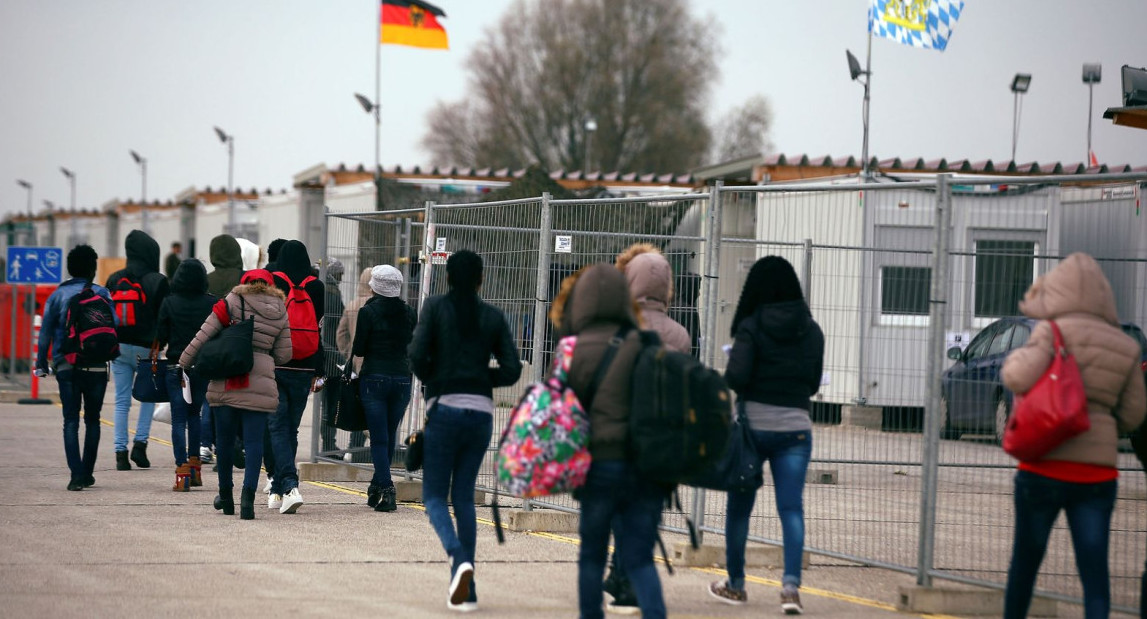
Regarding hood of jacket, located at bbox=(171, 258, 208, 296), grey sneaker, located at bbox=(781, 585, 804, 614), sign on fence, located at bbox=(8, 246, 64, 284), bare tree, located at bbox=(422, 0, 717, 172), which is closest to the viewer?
grey sneaker, located at bbox=(781, 585, 804, 614)

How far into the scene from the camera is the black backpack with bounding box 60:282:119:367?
1158 cm

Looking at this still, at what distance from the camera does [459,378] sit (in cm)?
764

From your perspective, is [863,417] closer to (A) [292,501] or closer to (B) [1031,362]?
(B) [1031,362]

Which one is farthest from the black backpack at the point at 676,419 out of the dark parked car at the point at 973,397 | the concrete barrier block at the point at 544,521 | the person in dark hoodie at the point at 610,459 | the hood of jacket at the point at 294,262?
the hood of jacket at the point at 294,262

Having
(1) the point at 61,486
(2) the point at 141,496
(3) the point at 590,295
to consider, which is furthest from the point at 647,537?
(1) the point at 61,486

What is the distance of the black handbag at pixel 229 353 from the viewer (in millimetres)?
10062

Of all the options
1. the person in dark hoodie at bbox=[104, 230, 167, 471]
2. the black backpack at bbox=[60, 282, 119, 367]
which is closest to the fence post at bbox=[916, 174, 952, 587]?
the black backpack at bbox=[60, 282, 119, 367]

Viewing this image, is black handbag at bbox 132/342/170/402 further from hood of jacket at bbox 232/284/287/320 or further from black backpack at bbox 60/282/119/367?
hood of jacket at bbox 232/284/287/320

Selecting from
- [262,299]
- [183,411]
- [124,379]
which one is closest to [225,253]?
[124,379]

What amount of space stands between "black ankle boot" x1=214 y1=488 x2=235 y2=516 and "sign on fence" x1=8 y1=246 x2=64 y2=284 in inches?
515

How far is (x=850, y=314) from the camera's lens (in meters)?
9.10

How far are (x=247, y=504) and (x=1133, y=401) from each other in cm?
650

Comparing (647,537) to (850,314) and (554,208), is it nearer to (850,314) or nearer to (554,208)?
(850,314)

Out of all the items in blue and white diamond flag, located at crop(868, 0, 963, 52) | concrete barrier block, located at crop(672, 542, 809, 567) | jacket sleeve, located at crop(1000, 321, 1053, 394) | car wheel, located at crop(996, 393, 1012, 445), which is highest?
blue and white diamond flag, located at crop(868, 0, 963, 52)
